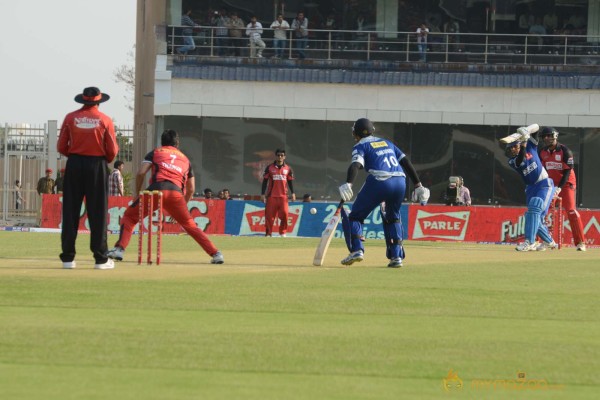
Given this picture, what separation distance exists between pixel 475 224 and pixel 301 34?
11400 mm

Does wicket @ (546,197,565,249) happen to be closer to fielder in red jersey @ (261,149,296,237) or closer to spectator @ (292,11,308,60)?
fielder in red jersey @ (261,149,296,237)

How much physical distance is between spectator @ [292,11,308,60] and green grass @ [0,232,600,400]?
85.7 feet

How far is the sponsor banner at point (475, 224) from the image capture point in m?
33.2

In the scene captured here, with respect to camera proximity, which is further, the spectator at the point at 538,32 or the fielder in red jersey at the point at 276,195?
the spectator at the point at 538,32

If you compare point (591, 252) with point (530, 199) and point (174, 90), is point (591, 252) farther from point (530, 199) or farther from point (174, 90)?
point (174, 90)

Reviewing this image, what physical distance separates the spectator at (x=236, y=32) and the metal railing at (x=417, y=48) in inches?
1.2

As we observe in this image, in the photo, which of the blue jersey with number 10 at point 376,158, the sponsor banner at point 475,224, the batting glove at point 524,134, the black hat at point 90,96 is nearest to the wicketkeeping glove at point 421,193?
the blue jersey with number 10 at point 376,158

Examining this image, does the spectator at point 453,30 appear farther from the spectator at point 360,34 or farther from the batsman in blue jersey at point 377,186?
the batsman in blue jersey at point 377,186

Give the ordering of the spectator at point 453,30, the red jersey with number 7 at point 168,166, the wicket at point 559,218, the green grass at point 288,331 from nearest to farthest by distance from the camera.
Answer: the green grass at point 288,331 < the red jersey with number 7 at point 168,166 < the wicket at point 559,218 < the spectator at point 453,30

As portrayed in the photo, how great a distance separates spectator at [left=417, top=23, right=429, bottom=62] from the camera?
42250mm

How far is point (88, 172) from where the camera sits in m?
15.5

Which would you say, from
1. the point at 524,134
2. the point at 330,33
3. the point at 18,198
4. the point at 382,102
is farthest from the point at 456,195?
the point at 524,134

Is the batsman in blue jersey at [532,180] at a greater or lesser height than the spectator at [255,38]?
lesser

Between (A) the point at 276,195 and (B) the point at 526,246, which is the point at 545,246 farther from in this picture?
(A) the point at 276,195
